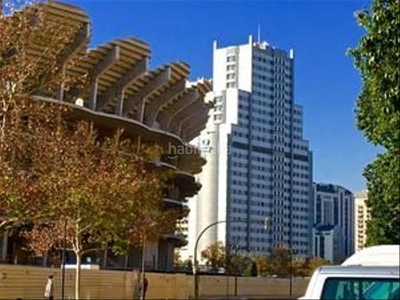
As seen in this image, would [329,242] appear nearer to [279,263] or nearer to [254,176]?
[254,176]

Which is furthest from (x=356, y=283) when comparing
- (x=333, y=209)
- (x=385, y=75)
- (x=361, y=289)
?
(x=333, y=209)

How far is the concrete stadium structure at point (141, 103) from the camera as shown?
Answer: 67562 mm

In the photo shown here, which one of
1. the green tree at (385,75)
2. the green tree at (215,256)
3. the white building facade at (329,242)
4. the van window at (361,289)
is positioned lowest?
the van window at (361,289)

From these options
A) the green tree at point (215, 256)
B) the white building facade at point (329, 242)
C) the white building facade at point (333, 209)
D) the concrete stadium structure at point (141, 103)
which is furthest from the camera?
the white building facade at point (333, 209)

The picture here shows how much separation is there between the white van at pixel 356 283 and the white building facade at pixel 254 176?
404ft

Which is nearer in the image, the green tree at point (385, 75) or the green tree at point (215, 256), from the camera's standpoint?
the green tree at point (385, 75)

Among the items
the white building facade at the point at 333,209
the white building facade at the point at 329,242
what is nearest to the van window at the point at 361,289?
the white building facade at the point at 329,242

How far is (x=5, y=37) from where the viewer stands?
21.3 meters

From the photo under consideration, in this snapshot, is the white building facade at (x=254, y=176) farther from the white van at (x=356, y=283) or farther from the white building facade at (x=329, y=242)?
the white van at (x=356, y=283)

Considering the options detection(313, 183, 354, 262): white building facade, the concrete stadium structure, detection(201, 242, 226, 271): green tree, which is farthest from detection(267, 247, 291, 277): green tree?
detection(313, 183, 354, 262): white building facade

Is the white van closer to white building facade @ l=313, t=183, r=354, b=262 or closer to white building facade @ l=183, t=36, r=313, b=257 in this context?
white building facade @ l=183, t=36, r=313, b=257

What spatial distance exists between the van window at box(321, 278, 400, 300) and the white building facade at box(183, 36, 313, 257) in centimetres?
12310

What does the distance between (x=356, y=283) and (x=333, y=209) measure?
140980mm

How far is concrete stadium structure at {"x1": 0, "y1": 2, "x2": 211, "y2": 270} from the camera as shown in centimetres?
6756
